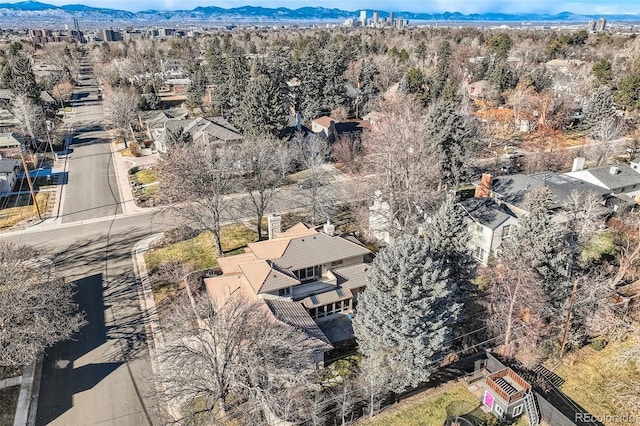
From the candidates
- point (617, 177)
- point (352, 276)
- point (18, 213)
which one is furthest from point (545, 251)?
point (18, 213)

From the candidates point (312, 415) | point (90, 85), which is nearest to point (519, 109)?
point (312, 415)

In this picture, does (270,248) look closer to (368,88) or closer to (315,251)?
(315,251)

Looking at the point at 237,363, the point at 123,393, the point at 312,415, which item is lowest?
the point at 123,393

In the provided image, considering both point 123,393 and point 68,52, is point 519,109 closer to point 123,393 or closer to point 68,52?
point 123,393

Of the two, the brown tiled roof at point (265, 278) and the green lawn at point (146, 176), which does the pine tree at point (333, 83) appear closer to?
the green lawn at point (146, 176)

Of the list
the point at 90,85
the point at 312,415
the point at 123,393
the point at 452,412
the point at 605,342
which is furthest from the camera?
the point at 90,85

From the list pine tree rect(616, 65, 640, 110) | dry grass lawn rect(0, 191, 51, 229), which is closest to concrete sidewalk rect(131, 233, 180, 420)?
dry grass lawn rect(0, 191, 51, 229)
